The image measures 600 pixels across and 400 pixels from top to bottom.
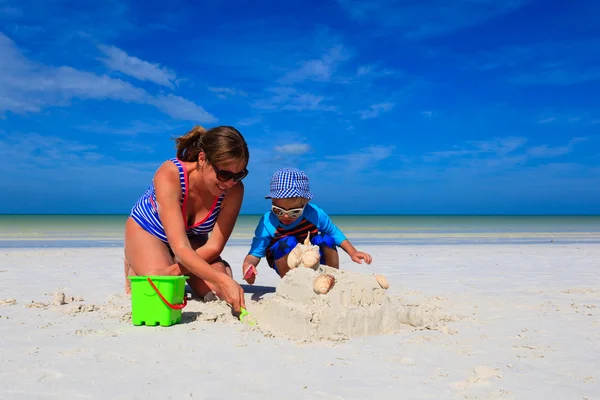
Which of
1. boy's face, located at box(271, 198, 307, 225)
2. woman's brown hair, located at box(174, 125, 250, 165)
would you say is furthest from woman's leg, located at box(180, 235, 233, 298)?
woman's brown hair, located at box(174, 125, 250, 165)

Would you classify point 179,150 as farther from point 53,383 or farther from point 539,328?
point 539,328

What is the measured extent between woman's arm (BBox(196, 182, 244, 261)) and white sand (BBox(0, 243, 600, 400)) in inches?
17.4

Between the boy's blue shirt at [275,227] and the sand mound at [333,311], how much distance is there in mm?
1055

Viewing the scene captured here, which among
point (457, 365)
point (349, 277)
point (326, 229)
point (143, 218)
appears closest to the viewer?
point (457, 365)

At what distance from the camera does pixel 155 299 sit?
3326 millimetres

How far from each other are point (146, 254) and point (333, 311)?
5.94 ft

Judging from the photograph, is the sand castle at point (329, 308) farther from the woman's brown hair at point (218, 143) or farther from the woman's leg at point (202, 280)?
the woman's leg at point (202, 280)

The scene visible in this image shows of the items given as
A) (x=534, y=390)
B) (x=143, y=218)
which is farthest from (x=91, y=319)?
(x=534, y=390)

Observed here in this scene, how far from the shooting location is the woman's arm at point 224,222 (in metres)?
4.09

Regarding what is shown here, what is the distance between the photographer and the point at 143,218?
4.27 m

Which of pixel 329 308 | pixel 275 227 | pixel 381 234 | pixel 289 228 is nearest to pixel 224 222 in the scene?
pixel 275 227

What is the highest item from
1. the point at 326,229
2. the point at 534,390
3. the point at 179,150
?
the point at 179,150

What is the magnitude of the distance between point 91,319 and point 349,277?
1920mm

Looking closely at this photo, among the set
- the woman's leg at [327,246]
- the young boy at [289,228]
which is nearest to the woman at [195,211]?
the young boy at [289,228]
